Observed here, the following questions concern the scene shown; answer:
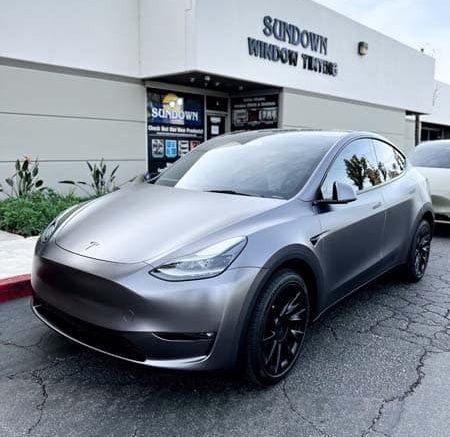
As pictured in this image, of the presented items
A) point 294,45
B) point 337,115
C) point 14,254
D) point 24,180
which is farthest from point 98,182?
point 337,115

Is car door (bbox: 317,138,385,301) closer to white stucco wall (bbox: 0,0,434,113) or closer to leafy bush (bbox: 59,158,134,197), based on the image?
white stucco wall (bbox: 0,0,434,113)

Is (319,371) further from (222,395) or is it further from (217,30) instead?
(217,30)

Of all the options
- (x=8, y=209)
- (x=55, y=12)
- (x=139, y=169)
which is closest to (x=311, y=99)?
(x=139, y=169)

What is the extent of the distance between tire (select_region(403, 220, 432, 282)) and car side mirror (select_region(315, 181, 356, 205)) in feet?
5.94

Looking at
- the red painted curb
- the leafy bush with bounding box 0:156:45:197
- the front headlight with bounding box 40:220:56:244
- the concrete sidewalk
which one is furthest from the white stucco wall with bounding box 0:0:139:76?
the front headlight with bounding box 40:220:56:244

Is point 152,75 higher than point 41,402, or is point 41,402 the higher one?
point 152,75

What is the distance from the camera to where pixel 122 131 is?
33.6ft

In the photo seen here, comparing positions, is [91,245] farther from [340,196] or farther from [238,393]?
[340,196]

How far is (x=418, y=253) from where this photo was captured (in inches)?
198

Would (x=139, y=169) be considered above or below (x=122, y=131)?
below

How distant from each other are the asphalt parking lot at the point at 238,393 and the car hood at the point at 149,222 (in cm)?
67

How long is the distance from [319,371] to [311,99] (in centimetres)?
1117

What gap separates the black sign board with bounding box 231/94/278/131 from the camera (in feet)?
40.7

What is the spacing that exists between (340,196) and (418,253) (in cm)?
218
